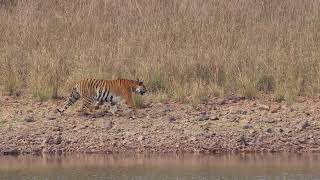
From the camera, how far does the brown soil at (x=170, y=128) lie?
1129 centimetres

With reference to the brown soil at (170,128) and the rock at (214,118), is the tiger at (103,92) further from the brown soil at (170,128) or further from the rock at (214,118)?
the rock at (214,118)

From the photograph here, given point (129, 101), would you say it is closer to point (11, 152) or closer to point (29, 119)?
point (29, 119)

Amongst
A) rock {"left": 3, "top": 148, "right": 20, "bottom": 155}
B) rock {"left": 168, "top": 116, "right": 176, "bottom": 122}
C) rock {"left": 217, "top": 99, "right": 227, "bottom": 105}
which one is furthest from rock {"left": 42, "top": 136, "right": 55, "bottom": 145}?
rock {"left": 217, "top": 99, "right": 227, "bottom": 105}

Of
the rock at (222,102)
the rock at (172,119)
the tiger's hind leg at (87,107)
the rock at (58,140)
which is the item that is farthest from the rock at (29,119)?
the rock at (222,102)

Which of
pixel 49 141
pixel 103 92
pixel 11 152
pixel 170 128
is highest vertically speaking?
pixel 103 92

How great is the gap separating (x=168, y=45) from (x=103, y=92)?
2.61 metres

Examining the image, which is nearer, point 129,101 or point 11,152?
point 11,152

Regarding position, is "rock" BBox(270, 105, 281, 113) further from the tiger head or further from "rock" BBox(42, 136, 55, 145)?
"rock" BBox(42, 136, 55, 145)

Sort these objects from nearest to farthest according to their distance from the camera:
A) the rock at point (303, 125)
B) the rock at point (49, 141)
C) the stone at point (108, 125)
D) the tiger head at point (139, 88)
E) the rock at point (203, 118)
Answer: the rock at point (49, 141)
the rock at point (303, 125)
the stone at point (108, 125)
the rock at point (203, 118)
the tiger head at point (139, 88)

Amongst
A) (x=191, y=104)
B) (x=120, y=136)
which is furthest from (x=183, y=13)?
(x=120, y=136)

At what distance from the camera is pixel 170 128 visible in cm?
1203

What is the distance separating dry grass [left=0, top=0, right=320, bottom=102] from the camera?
13891mm

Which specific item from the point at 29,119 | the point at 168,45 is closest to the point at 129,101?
the point at 29,119

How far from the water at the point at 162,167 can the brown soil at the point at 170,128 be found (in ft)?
1.06
